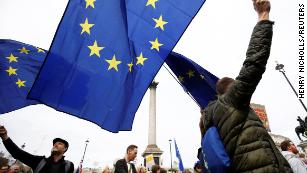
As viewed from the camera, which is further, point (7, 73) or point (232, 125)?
point (7, 73)

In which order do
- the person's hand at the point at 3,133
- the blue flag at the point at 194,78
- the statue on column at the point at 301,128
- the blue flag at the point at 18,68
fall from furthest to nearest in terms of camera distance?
the statue on column at the point at 301,128 < the blue flag at the point at 194,78 < the blue flag at the point at 18,68 < the person's hand at the point at 3,133

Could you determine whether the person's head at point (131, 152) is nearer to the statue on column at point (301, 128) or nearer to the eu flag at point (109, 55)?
the eu flag at point (109, 55)

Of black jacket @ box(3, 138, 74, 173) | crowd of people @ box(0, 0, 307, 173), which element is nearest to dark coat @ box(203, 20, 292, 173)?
crowd of people @ box(0, 0, 307, 173)

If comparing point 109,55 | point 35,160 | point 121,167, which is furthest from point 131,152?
point 109,55

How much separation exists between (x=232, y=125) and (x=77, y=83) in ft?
9.63

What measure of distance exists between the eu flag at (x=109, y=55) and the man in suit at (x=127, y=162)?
5.70 ft

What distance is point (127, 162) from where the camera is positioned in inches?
237

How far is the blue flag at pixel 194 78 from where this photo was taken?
700 cm

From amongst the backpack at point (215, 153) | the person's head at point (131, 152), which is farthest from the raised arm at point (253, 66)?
the person's head at point (131, 152)

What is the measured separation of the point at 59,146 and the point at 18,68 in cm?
267

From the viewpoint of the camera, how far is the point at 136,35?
4.74 m

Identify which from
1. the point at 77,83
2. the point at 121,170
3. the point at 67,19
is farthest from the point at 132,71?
the point at 121,170

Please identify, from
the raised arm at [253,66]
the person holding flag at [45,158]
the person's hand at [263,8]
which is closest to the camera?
the raised arm at [253,66]

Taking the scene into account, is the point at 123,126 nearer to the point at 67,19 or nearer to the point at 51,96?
the point at 51,96
